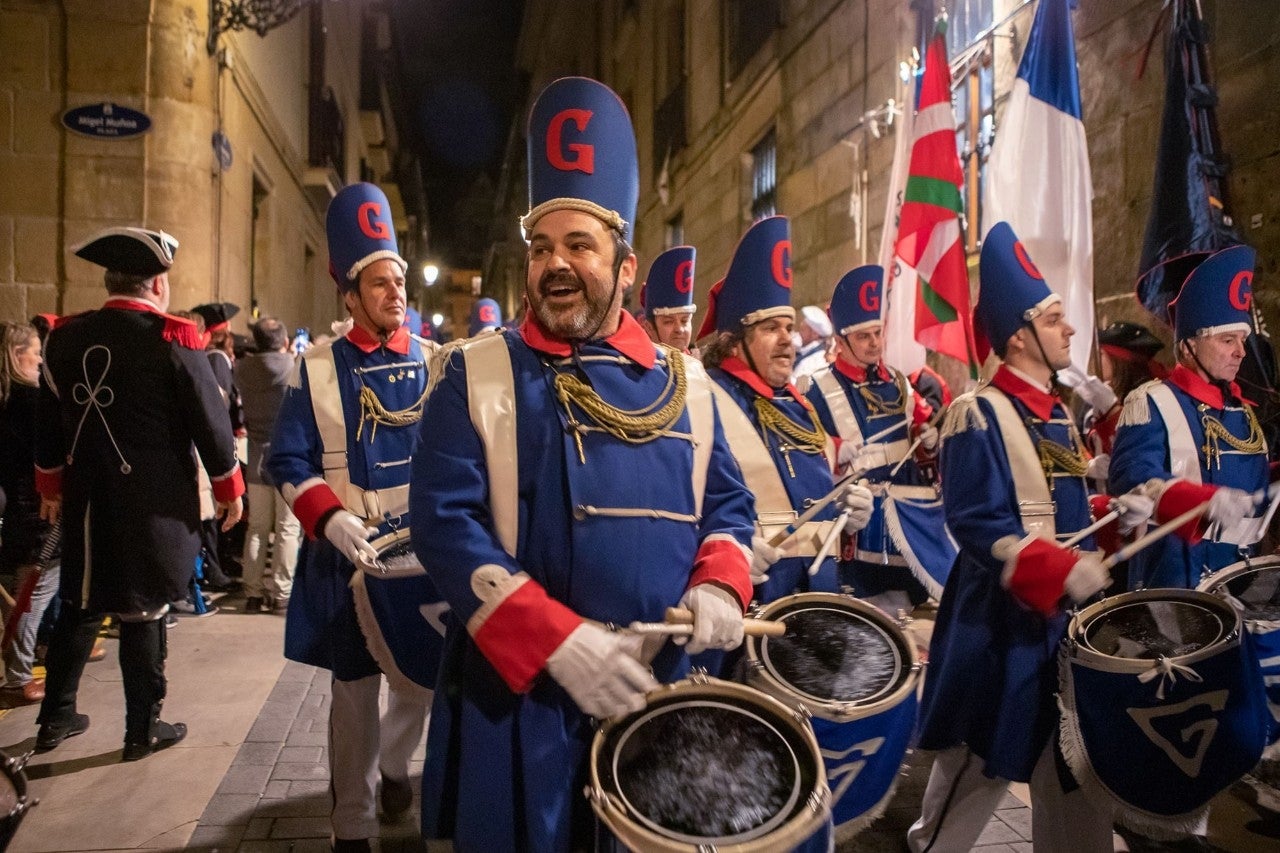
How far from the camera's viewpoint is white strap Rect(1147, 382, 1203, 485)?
12.7 ft

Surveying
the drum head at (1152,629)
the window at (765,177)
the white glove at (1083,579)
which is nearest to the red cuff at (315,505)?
the white glove at (1083,579)

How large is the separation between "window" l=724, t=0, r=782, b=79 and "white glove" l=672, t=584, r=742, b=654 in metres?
11.9

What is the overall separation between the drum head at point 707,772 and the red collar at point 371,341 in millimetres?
2145

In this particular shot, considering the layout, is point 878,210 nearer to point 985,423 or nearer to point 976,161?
point 976,161

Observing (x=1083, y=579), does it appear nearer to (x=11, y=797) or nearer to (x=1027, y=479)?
(x=1027, y=479)

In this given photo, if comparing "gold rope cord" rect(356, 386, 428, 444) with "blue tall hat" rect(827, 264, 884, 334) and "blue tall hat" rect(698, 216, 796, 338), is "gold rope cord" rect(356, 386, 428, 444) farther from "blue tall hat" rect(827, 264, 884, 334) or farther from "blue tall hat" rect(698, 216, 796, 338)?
"blue tall hat" rect(827, 264, 884, 334)

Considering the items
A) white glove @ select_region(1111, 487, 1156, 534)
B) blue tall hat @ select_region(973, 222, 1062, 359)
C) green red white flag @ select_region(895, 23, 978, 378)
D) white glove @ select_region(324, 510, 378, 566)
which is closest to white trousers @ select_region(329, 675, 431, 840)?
white glove @ select_region(324, 510, 378, 566)

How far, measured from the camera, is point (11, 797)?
232 centimetres

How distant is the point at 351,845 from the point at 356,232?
2305mm

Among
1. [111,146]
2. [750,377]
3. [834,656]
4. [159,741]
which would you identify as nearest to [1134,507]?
[834,656]

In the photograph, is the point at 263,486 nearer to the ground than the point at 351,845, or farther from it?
farther from it

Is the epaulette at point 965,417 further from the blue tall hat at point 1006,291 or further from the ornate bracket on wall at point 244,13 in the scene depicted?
the ornate bracket on wall at point 244,13

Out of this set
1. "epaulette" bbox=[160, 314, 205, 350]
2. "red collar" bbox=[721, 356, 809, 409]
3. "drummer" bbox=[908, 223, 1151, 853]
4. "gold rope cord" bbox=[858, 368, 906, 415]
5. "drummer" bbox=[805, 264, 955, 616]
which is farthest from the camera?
"gold rope cord" bbox=[858, 368, 906, 415]

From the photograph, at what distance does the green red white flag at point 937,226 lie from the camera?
6.52 meters
